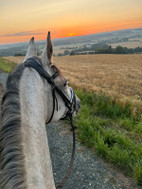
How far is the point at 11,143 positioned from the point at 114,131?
14.2 feet

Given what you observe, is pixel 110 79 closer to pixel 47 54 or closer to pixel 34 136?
pixel 47 54

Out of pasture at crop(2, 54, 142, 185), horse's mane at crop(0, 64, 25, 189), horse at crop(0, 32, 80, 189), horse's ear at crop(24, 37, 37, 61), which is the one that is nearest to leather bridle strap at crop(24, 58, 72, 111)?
horse at crop(0, 32, 80, 189)

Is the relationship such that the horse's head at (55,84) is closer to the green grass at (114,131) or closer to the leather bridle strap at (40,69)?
the leather bridle strap at (40,69)

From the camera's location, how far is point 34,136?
147cm

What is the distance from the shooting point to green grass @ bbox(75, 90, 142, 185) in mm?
3955

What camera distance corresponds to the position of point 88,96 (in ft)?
27.7

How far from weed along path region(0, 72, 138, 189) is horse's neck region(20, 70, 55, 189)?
7.61 feet

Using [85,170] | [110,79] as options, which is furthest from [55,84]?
[110,79]

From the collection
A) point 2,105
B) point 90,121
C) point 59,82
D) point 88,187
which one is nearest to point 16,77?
point 2,105

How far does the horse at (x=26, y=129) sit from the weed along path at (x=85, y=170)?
230 centimetres

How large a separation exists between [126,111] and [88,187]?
13.1ft

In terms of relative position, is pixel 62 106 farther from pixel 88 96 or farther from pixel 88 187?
pixel 88 96

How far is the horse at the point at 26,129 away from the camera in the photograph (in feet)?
4.00

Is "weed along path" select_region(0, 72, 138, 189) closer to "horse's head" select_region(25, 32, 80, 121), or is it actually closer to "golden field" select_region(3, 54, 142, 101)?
"horse's head" select_region(25, 32, 80, 121)
